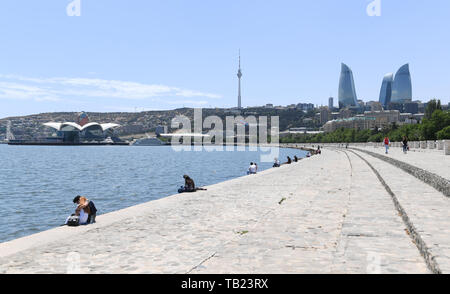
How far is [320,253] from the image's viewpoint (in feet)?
22.9

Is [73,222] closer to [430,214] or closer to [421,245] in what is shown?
[421,245]

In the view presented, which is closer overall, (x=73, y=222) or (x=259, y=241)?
(x=259, y=241)

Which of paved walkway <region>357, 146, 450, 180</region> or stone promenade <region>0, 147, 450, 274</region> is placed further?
paved walkway <region>357, 146, 450, 180</region>

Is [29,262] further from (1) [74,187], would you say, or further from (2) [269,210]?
(1) [74,187]

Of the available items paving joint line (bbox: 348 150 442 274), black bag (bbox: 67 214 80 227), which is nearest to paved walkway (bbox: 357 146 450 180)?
paving joint line (bbox: 348 150 442 274)

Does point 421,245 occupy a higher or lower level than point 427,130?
lower

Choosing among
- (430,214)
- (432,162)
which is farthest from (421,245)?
(432,162)

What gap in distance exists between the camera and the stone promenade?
6289 mm

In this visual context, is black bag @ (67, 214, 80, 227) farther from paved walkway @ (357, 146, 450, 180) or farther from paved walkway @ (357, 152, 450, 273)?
paved walkway @ (357, 146, 450, 180)

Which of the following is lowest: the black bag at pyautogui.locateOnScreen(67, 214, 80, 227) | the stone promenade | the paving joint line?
the black bag at pyautogui.locateOnScreen(67, 214, 80, 227)

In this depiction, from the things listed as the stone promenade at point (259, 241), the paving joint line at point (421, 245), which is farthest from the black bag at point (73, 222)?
the paving joint line at point (421, 245)

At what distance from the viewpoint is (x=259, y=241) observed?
7941 millimetres

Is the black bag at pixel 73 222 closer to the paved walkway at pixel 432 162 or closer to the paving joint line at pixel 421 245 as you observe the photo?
the paving joint line at pixel 421 245
